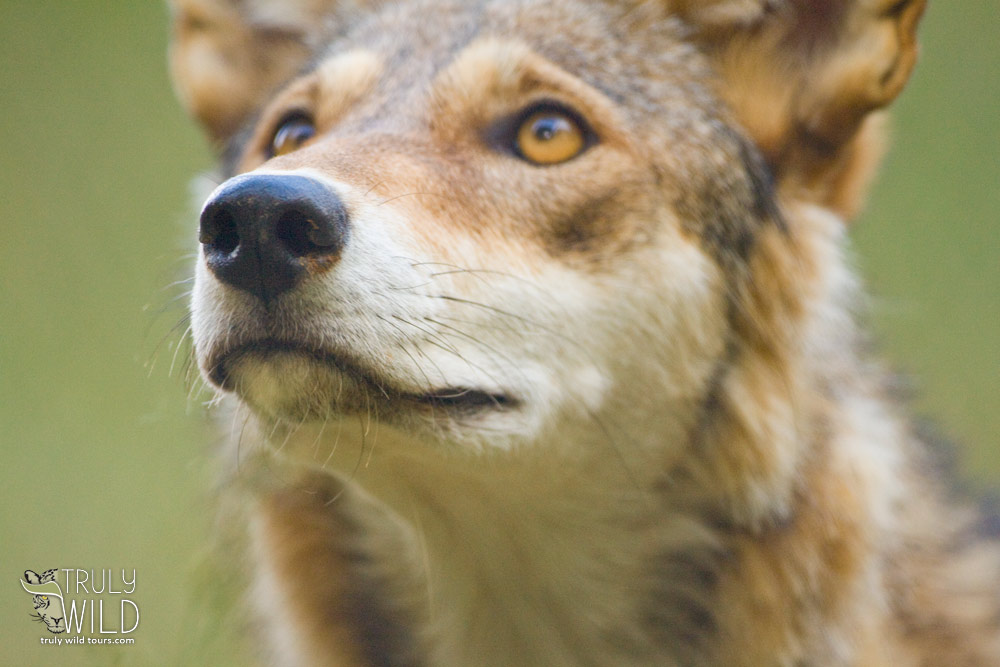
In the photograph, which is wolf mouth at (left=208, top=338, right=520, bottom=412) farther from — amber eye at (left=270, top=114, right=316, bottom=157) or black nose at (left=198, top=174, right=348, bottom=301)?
amber eye at (left=270, top=114, right=316, bottom=157)

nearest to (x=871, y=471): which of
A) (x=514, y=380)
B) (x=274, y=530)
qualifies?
(x=514, y=380)

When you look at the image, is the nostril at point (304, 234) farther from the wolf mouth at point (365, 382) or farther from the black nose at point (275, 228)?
the wolf mouth at point (365, 382)

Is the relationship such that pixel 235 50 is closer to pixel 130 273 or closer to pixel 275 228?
pixel 275 228

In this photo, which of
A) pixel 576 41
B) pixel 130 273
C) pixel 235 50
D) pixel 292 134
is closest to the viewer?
pixel 576 41

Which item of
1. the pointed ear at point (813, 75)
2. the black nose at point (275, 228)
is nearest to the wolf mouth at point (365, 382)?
the black nose at point (275, 228)

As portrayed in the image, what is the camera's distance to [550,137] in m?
3.04

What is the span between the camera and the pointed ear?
10.7ft

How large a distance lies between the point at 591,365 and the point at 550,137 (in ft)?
2.15

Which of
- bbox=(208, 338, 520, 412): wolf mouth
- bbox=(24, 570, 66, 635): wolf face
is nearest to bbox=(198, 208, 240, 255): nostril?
bbox=(208, 338, 520, 412): wolf mouth

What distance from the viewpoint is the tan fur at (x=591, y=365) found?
262cm

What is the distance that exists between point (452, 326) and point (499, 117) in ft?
2.46

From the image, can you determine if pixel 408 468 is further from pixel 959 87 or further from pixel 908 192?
pixel 959 87

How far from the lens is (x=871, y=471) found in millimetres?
3305

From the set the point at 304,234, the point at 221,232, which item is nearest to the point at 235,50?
the point at 221,232
